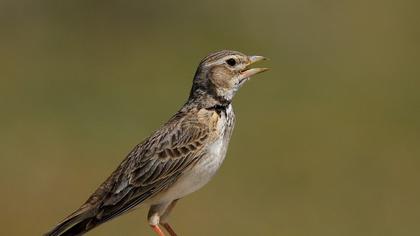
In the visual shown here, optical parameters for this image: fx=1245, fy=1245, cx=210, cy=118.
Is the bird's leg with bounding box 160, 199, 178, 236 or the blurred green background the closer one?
the bird's leg with bounding box 160, 199, 178, 236

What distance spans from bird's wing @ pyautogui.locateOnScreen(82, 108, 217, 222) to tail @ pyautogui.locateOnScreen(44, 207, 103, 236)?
60 mm

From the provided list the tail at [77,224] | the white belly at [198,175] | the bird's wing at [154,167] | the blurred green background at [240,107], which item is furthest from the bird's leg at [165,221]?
the blurred green background at [240,107]

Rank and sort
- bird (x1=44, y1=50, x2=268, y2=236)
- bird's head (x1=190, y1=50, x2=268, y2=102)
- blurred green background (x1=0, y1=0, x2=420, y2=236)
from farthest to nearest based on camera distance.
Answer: blurred green background (x1=0, y1=0, x2=420, y2=236), bird's head (x1=190, y1=50, x2=268, y2=102), bird (x1=44, y1=50, x2=268, y2=236)

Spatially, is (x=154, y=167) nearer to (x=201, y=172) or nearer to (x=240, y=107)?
(x=201, y=172)

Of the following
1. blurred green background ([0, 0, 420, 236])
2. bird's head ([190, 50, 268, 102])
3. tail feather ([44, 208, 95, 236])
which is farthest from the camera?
blurred green background ([0, 0, 420, 236])

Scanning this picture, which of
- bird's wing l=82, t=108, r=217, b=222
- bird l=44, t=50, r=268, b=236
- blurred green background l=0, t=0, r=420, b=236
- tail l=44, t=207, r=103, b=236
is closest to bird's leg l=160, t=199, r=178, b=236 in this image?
bird l=44, t=50, r=268, b=236

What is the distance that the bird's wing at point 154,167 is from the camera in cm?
898

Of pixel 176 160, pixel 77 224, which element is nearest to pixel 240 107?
pixel 176 160

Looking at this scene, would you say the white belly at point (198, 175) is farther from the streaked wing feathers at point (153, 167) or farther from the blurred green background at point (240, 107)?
the blurred green background at point (240, 107)

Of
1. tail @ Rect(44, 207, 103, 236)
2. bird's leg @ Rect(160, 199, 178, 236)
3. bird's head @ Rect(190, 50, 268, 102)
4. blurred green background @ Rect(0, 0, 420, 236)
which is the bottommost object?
bird's leg @ Rect(160, 199, 178, 236)

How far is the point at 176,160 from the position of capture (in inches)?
360

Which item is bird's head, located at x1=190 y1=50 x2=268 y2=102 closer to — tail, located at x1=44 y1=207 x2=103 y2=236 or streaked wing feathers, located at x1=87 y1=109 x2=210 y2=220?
streaked wing feathers, located at x1=87 y1=109 x2=210 y2=220

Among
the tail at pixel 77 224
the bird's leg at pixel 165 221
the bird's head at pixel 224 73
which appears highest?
the bird's head at pixel 224 73

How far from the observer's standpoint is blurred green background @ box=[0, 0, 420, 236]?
17531 mm
